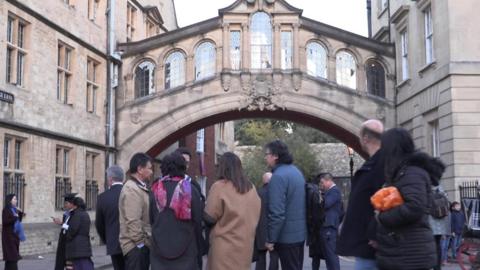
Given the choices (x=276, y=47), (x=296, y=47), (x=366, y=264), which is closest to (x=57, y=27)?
(x=276, y=47)

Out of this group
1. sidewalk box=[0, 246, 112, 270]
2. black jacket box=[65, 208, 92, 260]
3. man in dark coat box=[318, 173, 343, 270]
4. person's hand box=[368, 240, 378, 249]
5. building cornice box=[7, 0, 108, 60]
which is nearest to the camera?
person's hand box=[368, 240, 378, 249]

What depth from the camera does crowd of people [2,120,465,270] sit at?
16.0 ft

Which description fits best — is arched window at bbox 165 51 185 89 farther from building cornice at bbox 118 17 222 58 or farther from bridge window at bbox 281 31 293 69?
bridge window at bbox 281 31 293 69

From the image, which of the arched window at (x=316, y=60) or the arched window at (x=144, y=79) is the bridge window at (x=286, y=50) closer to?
the arched window at (x=316, y=60)

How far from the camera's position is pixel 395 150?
16.2 ft

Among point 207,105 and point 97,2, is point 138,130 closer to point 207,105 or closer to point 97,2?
point 207,105

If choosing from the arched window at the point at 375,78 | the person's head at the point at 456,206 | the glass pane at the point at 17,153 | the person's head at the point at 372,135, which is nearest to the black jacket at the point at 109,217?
the person's head at the point at 372,135

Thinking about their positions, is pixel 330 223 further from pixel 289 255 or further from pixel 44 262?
pixel 44 262

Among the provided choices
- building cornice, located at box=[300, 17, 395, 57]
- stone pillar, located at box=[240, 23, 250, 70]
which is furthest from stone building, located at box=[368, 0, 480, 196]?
stone pillar, located at box=[240, 23, 250, 70]

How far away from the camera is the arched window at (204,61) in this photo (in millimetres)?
25812

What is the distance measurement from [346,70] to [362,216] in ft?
68.7

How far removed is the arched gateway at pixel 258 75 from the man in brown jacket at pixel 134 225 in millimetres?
17950

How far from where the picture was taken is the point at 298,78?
2539cm

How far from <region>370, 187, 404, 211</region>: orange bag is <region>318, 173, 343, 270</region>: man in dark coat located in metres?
6.20
